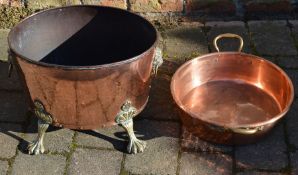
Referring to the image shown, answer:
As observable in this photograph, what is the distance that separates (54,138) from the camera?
2.74 meters

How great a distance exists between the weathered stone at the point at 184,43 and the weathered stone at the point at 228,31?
7cm

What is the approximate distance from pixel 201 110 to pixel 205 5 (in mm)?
1058

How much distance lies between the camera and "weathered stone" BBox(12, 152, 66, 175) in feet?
8.40

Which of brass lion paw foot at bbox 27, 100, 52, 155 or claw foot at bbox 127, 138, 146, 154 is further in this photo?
claw foot at bbox 127, 138, 146, 154

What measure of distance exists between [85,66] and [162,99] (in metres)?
0.77

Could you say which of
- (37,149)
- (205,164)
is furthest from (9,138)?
(205,164)

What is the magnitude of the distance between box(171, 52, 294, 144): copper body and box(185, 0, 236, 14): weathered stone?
77 centimetres

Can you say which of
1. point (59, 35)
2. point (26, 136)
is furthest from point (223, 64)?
point (26, 136)

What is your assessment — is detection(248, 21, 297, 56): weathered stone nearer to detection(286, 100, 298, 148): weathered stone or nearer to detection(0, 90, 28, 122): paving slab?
detection(286, 100, 298, 148): weathered stone

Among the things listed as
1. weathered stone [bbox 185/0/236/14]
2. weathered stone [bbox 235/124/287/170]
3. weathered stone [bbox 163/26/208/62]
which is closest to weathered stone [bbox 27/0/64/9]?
weathered stone [bbox 163/26/208/62]

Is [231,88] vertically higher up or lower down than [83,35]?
lower down

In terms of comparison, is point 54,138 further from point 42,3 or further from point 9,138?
point 42,3

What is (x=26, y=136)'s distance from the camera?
108 inches

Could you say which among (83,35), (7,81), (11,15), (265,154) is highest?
A: (83,35)
